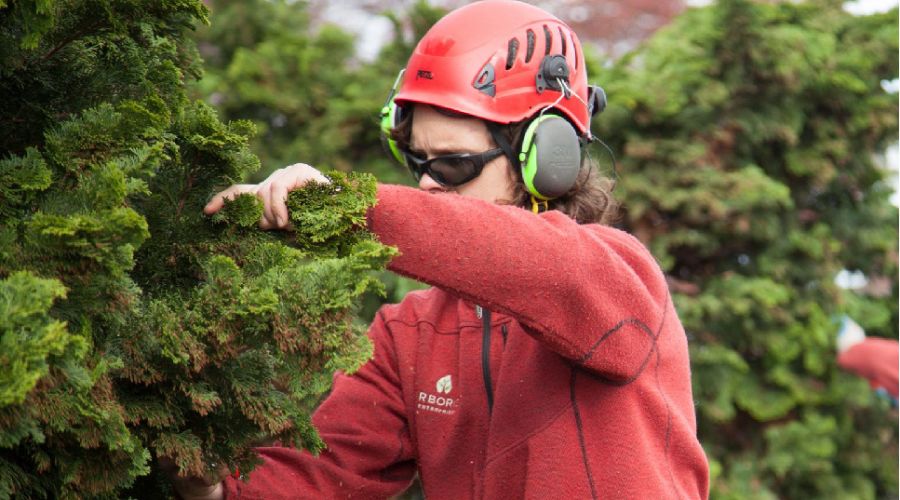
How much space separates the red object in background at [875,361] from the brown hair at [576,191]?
11.4 ft

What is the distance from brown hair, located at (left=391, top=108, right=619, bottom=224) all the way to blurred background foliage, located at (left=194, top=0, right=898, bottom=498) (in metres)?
2.37

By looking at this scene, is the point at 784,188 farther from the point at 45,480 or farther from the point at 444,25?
the point at 45,480

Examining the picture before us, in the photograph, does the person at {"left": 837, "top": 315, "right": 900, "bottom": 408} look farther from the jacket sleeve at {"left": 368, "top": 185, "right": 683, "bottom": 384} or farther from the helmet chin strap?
the jacket sleeve at {"left": 368, "top": 185, "right": 683, "bottom": 384}

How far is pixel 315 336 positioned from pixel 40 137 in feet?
2.26

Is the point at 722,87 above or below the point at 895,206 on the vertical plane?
above

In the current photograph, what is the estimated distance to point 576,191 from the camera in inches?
135

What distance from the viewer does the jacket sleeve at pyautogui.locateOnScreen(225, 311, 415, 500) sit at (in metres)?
2.96

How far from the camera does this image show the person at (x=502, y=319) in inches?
88.3

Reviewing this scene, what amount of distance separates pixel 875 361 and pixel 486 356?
14.0ft

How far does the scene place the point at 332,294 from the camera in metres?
1.88

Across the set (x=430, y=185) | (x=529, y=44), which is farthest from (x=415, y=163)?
(x=529, y=44)

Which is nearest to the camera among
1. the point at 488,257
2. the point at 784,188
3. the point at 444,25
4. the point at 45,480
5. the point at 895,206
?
the point at 45,480

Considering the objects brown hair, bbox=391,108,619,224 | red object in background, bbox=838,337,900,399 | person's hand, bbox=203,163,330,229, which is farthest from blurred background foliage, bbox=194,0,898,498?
person's hand, bbox=203,163,330,229

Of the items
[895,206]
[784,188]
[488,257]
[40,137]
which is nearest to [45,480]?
[40,137]
